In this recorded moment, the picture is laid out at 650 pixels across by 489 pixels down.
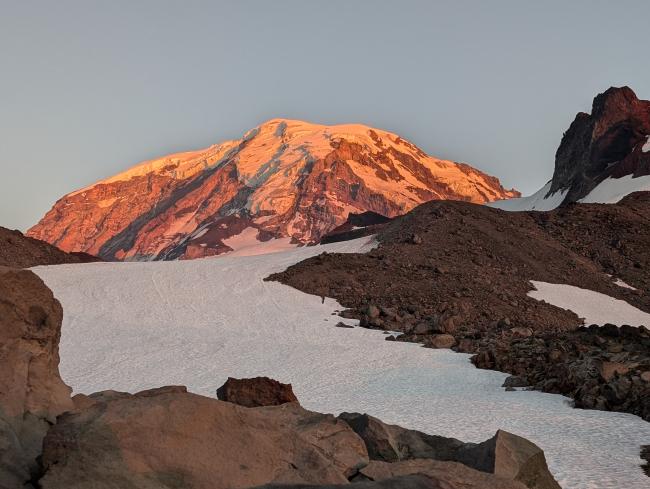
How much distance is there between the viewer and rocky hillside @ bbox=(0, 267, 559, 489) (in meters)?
7.22

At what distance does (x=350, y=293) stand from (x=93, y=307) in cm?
1682

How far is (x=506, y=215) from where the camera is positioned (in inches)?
2574

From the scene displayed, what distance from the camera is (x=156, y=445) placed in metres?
7.38

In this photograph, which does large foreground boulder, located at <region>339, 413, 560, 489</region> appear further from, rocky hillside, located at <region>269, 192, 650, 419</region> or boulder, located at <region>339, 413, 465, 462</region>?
rocky hillside, located at <region>269, 192, 650, 419</region>

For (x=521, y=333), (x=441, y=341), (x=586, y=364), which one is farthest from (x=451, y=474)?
(x=521, y=333)

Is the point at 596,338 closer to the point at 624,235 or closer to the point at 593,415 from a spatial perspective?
the point at 593,415

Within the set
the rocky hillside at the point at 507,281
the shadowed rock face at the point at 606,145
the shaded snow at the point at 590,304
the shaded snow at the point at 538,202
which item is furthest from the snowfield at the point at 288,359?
the shaded snow at the point at 538,202

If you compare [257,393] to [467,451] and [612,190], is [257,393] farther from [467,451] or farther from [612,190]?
[612,190]

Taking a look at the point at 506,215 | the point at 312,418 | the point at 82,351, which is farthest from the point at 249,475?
the point at 506,215

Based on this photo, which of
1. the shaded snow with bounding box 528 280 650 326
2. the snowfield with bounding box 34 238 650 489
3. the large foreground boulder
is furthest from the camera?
the shaded snow with bounding box 528 280 650 326

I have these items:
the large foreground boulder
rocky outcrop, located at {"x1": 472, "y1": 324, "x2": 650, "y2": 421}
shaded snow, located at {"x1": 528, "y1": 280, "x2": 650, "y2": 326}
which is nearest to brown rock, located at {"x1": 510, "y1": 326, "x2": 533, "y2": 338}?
rocky outcrop, located at {"x1": 472, "y1": 324, "x2": 650, "y2": 421}

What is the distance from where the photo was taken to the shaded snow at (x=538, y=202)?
4486 inches

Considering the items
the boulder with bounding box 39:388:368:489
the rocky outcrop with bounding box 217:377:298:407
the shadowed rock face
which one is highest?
the shadowed rock face

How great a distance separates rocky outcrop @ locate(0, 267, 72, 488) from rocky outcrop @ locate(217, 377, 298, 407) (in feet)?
17.2
